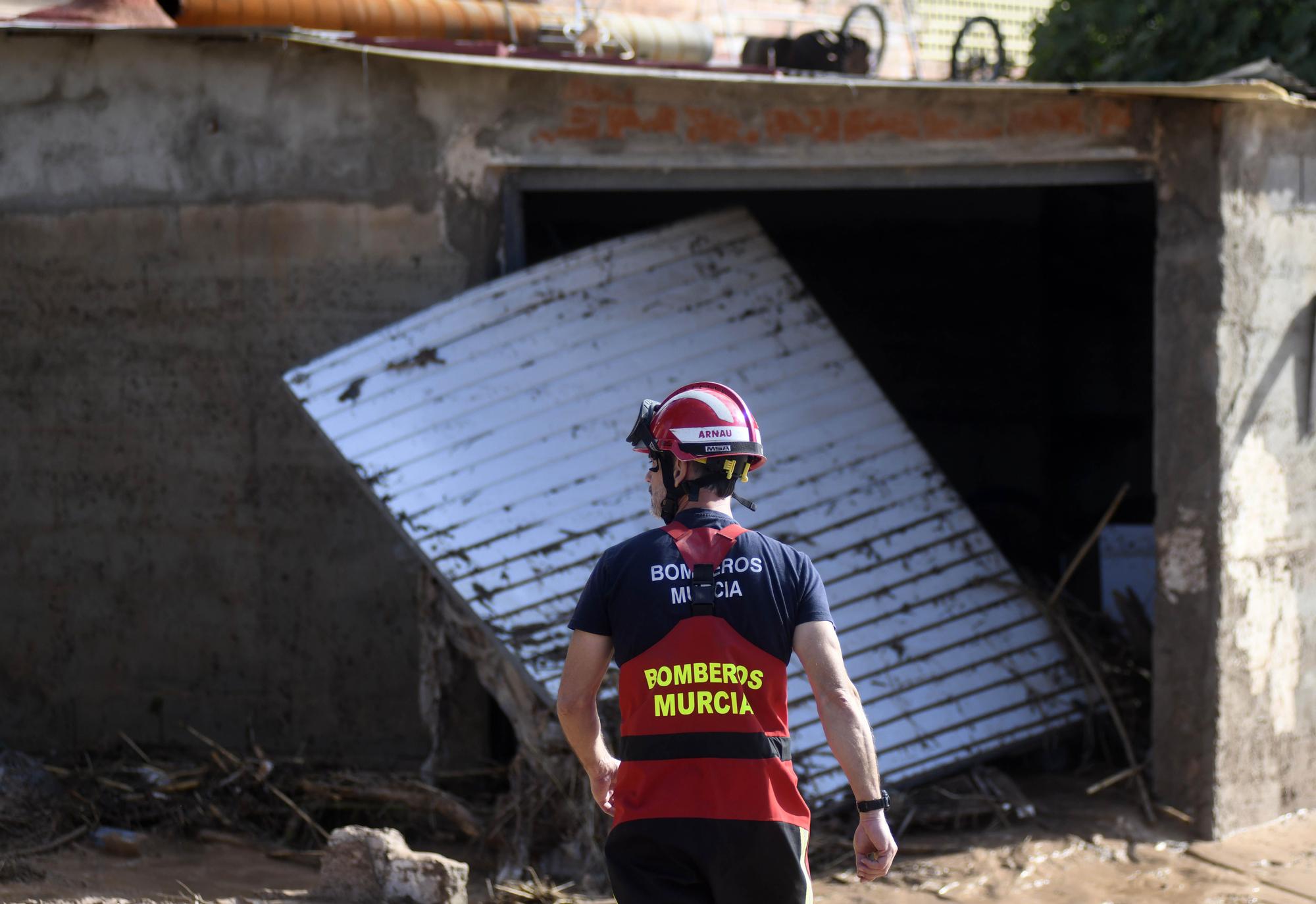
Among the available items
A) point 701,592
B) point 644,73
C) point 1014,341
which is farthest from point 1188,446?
point 1014,341

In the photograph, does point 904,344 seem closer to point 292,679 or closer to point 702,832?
point 292,679

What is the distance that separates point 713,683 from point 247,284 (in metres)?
3.97

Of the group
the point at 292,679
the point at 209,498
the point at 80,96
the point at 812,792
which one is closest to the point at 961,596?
the point at 812,792

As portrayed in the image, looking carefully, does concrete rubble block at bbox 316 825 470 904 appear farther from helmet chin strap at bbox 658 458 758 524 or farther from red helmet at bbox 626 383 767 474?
red helmet at bbox 626 383 767 474

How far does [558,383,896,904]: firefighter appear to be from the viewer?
2865 mm

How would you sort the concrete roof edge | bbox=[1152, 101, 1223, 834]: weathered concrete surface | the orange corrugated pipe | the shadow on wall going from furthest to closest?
1. the orange corrugated pipe
2. the shadow on wall
3. bbox=[1152, 101, 1223, 834]: weathered concrete surface
4. the concrete roof edge

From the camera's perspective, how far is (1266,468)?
18.4 ft

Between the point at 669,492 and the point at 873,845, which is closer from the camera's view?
the point at 873,845

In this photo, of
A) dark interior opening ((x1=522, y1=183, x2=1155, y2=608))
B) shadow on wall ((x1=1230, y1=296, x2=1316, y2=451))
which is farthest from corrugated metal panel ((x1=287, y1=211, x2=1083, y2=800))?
dark interior opening ((x1=522, y1=183, x2=1155, y2=608))

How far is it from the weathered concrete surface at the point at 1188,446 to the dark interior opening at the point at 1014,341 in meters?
3.20

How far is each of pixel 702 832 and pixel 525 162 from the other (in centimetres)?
376

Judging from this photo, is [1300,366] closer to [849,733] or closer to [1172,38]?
[849,733]

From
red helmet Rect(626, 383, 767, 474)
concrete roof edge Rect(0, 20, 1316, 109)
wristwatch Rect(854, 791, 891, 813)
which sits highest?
concrete roof edge Rect(0, 20, 1316, 109)

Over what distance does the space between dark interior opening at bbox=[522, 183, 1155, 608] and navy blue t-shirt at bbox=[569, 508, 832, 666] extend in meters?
6.07
